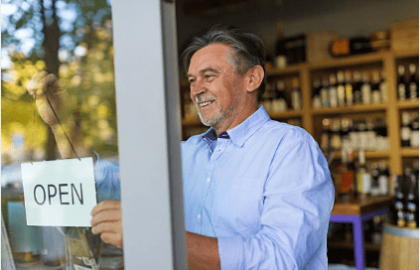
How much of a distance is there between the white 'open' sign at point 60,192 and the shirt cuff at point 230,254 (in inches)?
11.1

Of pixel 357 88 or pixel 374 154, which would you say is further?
pixel 357 88

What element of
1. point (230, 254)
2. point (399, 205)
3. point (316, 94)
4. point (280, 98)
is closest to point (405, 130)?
point (316, 94)

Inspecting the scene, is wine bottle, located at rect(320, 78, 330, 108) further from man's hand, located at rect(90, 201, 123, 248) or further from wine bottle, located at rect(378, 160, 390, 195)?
man's hand, located at rect(90, 201, 123, 248)

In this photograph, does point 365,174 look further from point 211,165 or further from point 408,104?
point 211,165

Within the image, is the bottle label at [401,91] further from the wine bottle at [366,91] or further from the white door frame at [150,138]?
the white door frame at [150,138]

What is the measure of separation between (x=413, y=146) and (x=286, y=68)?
1239 mm

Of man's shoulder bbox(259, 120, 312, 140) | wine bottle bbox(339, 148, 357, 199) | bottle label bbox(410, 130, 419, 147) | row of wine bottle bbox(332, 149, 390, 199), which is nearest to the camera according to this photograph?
man's shoulder bbox(259, 120, 312, 140)

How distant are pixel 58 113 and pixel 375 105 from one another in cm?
319

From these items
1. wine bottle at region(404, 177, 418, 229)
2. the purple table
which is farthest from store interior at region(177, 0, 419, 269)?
wine bottle at region(404, 177, 418, 229)

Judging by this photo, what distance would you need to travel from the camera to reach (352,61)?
3879mm

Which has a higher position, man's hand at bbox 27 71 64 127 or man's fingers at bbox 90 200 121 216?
man's hand at bbox 27 71 64 127

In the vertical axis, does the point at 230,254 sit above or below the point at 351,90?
below

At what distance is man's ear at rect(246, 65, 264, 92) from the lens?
3.51 feet

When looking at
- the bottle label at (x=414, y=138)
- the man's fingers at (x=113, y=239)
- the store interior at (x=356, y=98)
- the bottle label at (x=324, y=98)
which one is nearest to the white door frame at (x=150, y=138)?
the man's fingers at (x=113, y=239)
